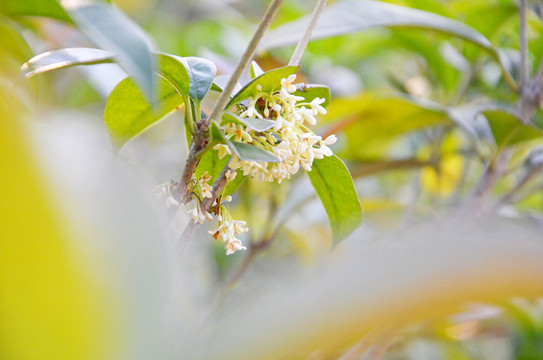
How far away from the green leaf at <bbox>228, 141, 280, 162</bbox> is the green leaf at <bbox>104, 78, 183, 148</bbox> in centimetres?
11

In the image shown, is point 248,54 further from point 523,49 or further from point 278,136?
point 523,49

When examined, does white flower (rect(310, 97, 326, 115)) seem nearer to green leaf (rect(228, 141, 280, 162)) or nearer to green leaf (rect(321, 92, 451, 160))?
green leaf (rect(228, 141, 280, 162))

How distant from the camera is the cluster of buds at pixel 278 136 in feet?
1.05

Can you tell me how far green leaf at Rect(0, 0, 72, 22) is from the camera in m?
0.41

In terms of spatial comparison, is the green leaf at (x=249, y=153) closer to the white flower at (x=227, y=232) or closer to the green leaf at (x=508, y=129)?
the white flower at (x=227, y=232)

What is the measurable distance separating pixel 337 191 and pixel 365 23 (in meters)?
0.29

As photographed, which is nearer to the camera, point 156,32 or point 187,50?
point 187,50

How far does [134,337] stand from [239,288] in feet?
2.71

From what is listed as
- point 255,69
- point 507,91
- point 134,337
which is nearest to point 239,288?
point 507,91

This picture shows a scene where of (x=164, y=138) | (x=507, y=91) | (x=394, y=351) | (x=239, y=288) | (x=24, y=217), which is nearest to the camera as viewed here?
(x=24, y=217)

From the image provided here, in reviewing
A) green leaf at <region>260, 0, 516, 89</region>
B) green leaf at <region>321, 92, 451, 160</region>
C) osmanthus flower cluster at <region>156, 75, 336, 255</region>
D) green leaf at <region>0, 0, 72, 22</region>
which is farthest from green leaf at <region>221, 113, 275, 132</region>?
green leaf at <region>321, 92, 451, 160</region>

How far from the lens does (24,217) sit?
0.18 meters

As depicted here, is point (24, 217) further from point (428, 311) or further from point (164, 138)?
point (164, 138)

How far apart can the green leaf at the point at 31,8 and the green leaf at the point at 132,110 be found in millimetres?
83
